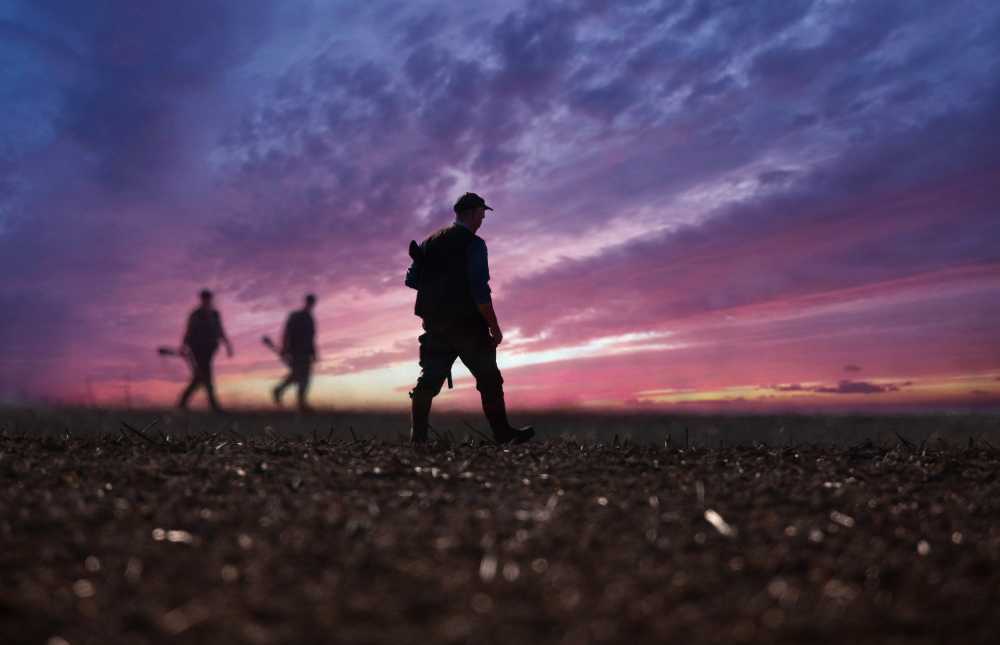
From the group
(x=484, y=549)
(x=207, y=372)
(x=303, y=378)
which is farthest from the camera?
(x=303, y=378)

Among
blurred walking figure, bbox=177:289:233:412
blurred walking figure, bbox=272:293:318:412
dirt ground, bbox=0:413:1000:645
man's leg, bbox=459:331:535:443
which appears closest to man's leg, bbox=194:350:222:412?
blurred walking figure, bbox=177:289:233:412

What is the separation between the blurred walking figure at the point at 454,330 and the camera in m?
7.91

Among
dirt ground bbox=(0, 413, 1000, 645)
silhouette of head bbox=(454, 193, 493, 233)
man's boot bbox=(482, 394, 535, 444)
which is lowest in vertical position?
dirt ground bbox=(0, 413, 1000, 645)

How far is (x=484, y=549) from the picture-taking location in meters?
3.63

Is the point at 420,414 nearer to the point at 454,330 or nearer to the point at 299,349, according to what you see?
the point at 454,330

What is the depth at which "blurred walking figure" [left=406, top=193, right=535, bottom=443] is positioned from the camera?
25.9ft

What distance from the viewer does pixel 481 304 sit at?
25.3ft

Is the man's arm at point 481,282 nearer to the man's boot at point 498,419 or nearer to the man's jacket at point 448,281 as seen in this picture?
the man's jacket at point 448,281

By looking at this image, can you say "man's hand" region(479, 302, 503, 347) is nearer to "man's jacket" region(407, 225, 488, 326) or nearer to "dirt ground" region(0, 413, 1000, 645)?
"man's jacket" region(407, 225, 488, 326)

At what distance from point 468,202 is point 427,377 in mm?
1645

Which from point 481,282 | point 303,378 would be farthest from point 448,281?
point 303,378

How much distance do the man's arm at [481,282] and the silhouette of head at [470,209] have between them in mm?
405

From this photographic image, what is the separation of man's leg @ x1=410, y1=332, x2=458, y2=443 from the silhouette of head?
1.08 m

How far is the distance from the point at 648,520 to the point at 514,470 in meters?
1.59
